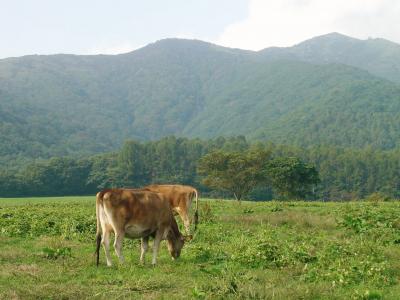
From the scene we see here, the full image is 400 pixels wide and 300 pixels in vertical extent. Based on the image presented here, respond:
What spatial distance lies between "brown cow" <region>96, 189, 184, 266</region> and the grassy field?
0.60 meters

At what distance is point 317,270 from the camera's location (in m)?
11.7

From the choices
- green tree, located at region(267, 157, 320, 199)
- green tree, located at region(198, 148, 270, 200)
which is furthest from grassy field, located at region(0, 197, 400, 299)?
green tree, located at region(198, 148, 270, 200)

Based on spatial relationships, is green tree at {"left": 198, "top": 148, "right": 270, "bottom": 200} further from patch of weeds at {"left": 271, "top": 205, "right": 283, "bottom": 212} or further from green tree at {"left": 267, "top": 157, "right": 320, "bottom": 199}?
patch of weeds at {"left": 271, "top": 205, "right": 283, "bottom": 212}

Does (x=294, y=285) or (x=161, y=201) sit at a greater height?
(x=161, y=201)

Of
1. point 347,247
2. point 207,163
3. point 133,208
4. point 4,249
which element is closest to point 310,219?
point 347,247

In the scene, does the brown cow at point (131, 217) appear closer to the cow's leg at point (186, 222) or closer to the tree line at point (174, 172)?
the cow's leg at point (186, 222)

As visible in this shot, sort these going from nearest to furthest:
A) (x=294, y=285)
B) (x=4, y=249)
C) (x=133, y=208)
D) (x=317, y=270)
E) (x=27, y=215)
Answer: (x=294, y=285) → (x=317, y=270) → (x=133, y=208) → (x=4, y=249) → (x=27, y=215)

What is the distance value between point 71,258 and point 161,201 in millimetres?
2873

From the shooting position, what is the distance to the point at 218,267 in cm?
1189

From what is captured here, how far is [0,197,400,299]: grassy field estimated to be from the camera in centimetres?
980

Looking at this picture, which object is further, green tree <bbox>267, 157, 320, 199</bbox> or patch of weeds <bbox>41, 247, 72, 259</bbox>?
green tree <bbox>267, 157, 320, 199</bbox>

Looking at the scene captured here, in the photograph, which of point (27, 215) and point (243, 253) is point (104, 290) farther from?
point (27, 215)

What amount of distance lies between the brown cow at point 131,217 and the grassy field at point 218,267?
602 millimetres

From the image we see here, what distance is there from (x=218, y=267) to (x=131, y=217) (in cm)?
266
